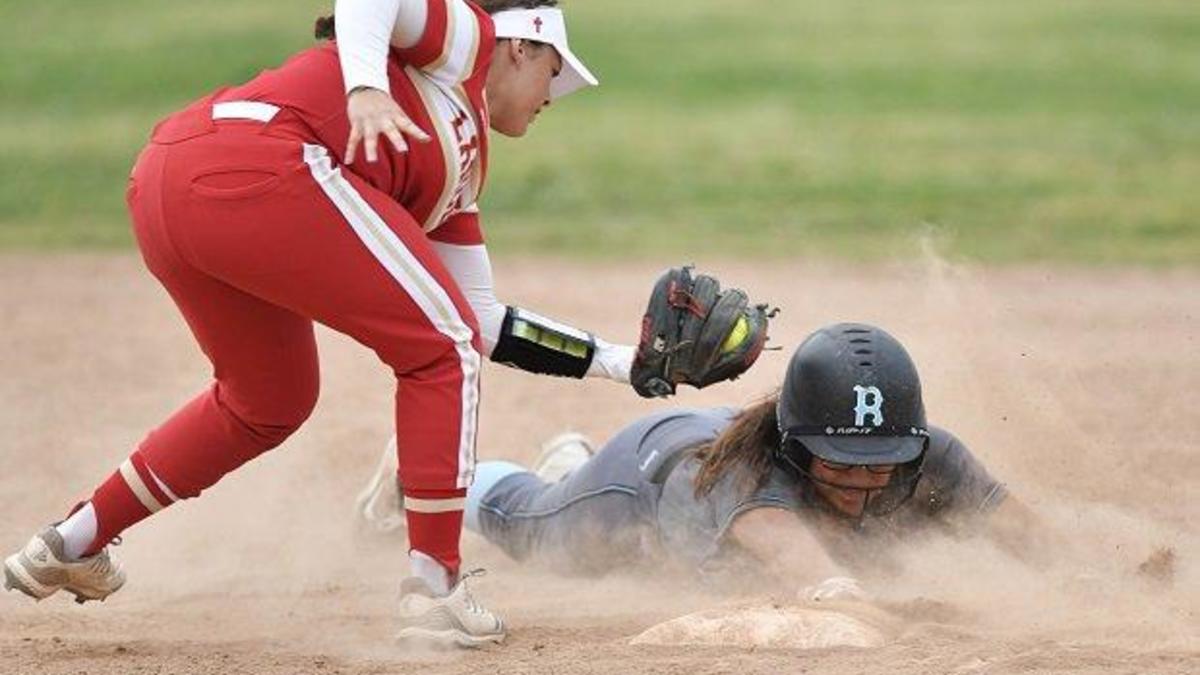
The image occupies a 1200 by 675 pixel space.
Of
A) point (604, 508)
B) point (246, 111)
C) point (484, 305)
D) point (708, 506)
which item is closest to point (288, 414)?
point (484, 305)

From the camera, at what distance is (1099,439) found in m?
6.91

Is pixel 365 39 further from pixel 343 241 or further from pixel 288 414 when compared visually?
pixel 288 414

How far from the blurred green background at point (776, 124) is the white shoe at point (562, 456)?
166 inches

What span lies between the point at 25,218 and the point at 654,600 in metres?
9.14

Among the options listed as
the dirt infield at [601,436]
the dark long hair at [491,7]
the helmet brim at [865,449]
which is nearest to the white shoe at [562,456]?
the dirt infield at [601,436]

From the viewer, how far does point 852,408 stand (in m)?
5.13

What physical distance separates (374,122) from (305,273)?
357 millimetres

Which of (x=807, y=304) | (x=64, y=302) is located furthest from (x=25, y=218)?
(x=807, y=304)

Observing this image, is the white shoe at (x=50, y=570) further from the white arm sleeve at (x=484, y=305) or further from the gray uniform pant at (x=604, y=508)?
the gray uniform pant at (x=604, y=508)

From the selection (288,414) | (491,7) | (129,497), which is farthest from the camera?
(129,497)

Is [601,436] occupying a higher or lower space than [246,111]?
lower

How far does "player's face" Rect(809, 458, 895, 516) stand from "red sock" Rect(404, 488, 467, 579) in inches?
40.1

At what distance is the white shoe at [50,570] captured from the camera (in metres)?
4.93

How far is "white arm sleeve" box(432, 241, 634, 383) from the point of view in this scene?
514cm
